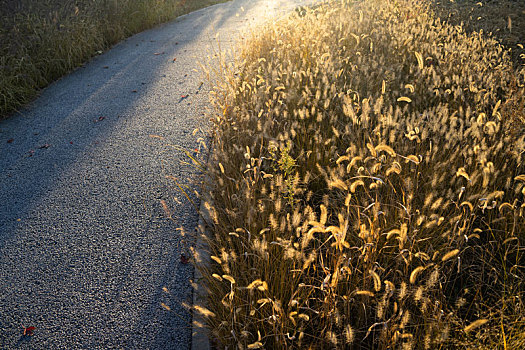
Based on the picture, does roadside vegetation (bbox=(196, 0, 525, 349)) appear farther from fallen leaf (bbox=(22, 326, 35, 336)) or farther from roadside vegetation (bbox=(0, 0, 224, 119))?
roadside vegetation (bbox=(0, 0, 224, 119))

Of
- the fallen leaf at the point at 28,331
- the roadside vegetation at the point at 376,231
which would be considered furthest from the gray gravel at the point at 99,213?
the roadside vegetation at the point at 376,231

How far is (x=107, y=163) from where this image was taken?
4.22 m

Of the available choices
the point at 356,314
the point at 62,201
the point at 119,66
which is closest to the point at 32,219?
the point at 62,201

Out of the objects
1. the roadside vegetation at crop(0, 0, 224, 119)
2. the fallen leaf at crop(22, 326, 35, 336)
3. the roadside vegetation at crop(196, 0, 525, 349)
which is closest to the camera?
the roadside vegetation at crop(196, 0, 525, 349)

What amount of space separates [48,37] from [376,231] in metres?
7.41

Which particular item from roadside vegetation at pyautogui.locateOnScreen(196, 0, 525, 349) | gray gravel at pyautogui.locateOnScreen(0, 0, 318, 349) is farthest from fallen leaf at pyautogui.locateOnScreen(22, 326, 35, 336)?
roadside vegetation at pyautogui.locateOnScreen(196, 0, 525, 349)

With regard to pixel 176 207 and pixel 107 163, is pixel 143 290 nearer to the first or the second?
pixel 176 207

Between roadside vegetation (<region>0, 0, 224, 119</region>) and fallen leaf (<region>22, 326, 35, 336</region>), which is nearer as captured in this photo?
fallen leaf (<region>22, 326, 35, 336</region>)

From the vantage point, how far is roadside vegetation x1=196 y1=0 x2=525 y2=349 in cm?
186

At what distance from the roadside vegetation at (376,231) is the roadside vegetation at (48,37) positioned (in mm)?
3897

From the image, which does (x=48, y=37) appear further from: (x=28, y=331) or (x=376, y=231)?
(x=376, y=231)

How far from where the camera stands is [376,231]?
2.08 meters

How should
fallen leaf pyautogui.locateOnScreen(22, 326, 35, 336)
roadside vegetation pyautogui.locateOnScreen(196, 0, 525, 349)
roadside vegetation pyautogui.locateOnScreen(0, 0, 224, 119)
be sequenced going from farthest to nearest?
roadside vegetation pyautogui.locateOnScreen(0, 0, 224, 119), fallen leaf pyautogui.locateOnScreen(22, 326, 35, 336), roadside vegetation pyautogui.locateOnScreen(196, 0, 525, 349)

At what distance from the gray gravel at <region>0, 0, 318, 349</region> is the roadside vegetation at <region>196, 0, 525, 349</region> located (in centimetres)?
50
